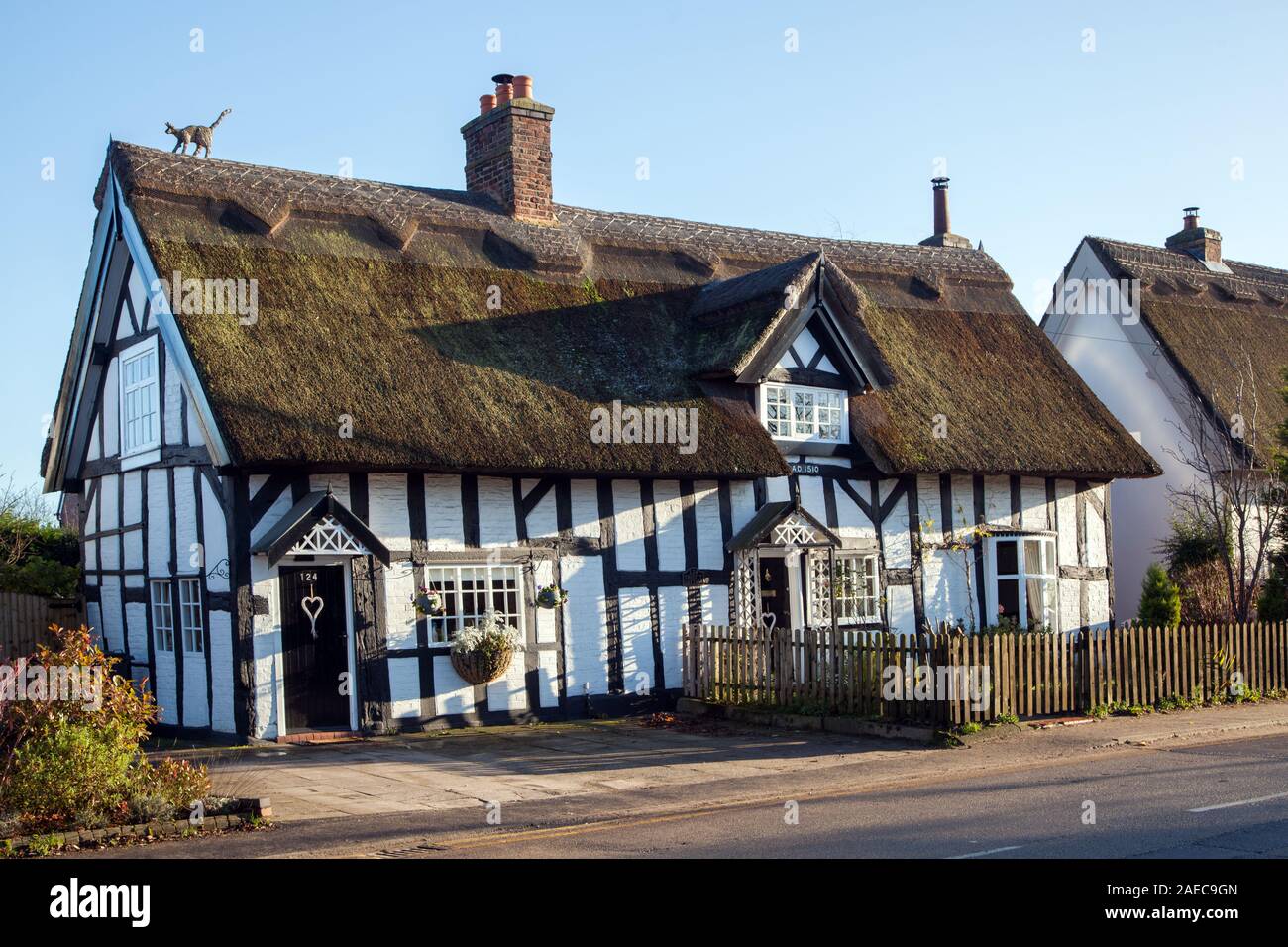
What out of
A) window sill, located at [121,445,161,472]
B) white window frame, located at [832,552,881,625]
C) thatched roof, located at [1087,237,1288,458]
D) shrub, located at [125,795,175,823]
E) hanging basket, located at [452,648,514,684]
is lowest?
shrub, located at [125,795,175,823]

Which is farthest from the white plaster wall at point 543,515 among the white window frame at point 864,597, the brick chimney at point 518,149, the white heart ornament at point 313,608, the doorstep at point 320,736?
the brick chimney at point 518,149

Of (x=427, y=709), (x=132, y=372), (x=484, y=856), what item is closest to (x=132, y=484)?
(x=132, y=372)

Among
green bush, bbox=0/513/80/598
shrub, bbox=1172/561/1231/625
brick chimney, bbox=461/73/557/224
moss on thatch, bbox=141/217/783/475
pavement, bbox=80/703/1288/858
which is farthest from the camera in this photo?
shrub, bbox=1172/561/1231/625

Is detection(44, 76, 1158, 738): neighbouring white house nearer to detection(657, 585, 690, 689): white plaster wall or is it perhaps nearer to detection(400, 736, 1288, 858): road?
detection(657, 585, 690, 689): white plaster wall

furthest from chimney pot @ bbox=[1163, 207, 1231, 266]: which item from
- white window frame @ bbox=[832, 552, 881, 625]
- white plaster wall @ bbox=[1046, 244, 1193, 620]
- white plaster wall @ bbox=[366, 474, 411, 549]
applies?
white plaster wall @ bbox=[366, 474, 411, 549]

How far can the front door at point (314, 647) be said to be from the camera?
15055 mm

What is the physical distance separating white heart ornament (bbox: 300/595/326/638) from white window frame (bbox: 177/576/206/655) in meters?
1.51

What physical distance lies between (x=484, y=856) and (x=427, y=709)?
717 cm

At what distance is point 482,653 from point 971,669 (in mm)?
5665

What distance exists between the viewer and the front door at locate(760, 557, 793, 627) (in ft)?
60.9

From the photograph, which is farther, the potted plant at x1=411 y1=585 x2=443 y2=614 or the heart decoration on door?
the potted plant at x1=411 y1=585 x2=443 y2=614

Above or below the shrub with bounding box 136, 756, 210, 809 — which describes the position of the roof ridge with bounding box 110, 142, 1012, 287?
above
